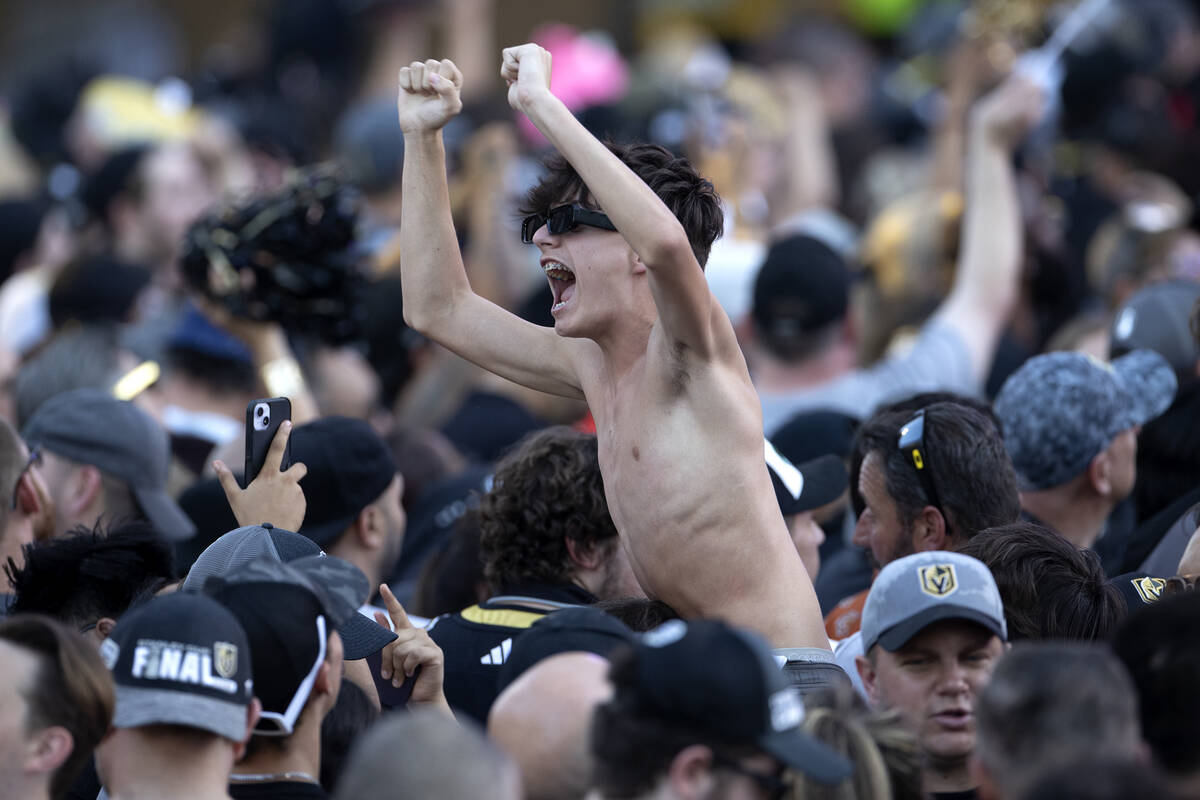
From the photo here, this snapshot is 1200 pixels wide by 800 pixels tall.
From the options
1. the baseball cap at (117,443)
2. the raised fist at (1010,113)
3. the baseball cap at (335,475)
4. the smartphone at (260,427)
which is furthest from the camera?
the raised fist at (1010,113)

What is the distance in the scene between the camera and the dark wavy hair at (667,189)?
373 centimetres

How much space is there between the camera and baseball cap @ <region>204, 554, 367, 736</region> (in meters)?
3.11

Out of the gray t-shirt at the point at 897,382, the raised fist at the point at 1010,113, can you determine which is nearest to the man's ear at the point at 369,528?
the gray t-shirt at the point at 897,382

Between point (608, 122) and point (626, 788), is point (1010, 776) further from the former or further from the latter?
point (608, 122)

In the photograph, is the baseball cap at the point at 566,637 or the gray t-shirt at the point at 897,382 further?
the gray t-shirt at the point at 897,382

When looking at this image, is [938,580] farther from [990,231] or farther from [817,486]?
[990,231]

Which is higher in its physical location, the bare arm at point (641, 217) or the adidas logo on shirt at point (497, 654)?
the bare arm at point (641, 217)

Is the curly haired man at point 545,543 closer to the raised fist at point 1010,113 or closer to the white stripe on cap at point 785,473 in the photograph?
the white stripe on cap at point 785,473

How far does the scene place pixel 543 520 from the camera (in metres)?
4.23

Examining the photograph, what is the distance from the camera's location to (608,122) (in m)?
9.51

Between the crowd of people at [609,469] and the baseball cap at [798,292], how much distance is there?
17 mm

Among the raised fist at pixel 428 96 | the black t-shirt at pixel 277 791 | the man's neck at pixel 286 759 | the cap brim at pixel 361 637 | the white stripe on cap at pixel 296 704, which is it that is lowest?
the black t-shirt at pixel 277 791

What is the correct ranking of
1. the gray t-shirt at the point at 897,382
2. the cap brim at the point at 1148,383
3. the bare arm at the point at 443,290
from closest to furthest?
the bare arm at the point at 443,290 < the cap brim at the point at 1148,383 < the gray t-shirt at the point at 897,382

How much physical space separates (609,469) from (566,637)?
2.14 ft
